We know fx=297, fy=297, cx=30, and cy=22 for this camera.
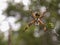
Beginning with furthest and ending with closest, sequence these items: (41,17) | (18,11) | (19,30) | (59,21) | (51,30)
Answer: (19,30) → (59,21) → (18,11) → (41,17) → (51,30)

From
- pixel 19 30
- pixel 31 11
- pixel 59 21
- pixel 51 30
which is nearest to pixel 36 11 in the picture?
pixel 31 11

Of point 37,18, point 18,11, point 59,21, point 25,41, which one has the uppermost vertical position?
point 37,18

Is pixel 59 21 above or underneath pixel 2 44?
above

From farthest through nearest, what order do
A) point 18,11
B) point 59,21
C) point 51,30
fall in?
1. point 59,21
2. point 18,11
3. point 51,30

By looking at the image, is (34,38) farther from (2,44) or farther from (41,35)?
(2,44)

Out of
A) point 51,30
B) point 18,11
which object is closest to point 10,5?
point 18,11

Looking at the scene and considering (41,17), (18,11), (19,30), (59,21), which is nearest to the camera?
(41,17)

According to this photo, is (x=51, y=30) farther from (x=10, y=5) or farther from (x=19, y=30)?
(x=19, y=30)

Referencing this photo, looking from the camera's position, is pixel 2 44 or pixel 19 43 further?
pixel 19 43

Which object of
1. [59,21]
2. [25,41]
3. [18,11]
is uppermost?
[18,11]
